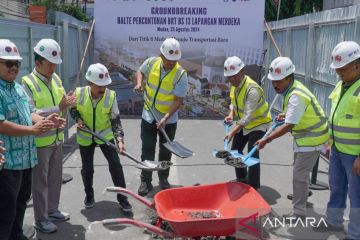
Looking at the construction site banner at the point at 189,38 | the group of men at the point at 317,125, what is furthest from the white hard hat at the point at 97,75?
the construction site banner at the point at 189,38

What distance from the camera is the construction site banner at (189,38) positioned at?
10.6 meters

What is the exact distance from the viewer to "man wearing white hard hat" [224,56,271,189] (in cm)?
513

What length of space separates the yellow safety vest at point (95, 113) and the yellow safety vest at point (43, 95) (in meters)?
0.41

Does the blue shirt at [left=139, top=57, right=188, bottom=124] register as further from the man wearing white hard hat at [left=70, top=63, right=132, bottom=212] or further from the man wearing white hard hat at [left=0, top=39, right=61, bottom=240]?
the man wearing white hard hat at [left=0, top=39, right=61, bottom=240]

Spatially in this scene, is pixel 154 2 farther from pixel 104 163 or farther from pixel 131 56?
pixel 104 163

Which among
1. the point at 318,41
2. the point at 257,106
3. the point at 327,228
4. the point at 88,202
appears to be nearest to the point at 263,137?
the point at 257,106

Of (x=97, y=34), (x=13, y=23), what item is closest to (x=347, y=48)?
(x=13, y=23)

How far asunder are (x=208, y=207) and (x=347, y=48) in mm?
2129

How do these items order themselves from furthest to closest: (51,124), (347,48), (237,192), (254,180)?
(254,180) → (237,192) → (347,48) → (51,124)

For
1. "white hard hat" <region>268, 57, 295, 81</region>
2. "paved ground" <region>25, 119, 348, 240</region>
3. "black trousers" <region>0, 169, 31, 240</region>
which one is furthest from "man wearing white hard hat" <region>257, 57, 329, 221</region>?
"black trousers" <region>0, 169, 31, 240</region>

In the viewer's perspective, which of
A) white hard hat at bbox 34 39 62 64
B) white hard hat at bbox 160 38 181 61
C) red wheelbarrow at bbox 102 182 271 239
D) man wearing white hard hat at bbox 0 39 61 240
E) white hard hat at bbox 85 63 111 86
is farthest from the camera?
white hard hat at bbox 160 38 181 61

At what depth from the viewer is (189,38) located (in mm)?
10852

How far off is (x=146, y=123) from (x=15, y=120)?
7.82ft

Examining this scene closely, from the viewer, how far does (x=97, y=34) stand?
10.8m
